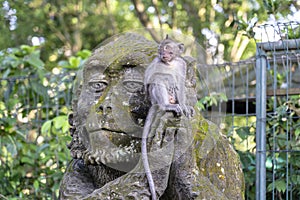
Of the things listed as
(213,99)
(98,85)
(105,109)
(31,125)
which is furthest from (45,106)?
(105,109)

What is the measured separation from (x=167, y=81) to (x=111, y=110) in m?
0.33

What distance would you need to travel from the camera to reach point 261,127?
477 cm

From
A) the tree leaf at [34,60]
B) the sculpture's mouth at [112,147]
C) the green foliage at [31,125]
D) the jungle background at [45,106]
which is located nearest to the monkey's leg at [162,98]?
the sculpture's mouth at [112,147]

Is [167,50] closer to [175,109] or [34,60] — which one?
[175,109]

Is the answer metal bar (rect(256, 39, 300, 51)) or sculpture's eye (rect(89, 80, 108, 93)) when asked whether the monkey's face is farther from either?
metal bar (rect(256, 39, 300, 51))

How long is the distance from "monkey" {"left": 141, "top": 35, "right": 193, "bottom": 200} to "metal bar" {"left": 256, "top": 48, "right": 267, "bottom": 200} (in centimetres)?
167

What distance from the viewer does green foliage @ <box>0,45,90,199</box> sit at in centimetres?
610

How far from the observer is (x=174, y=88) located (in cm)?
313

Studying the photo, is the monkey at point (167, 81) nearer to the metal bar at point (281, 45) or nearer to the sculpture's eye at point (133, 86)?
the sculpture's eye at point (133, 86)

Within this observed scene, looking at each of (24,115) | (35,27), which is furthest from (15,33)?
(24,115)

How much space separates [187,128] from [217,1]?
7.65m

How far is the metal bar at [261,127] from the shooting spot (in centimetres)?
461

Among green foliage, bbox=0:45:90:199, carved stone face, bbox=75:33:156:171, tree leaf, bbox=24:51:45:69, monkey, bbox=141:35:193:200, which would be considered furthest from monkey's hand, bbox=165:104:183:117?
tree leaf, bbox=24:51:45:69

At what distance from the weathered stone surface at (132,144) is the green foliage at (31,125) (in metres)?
2.53
